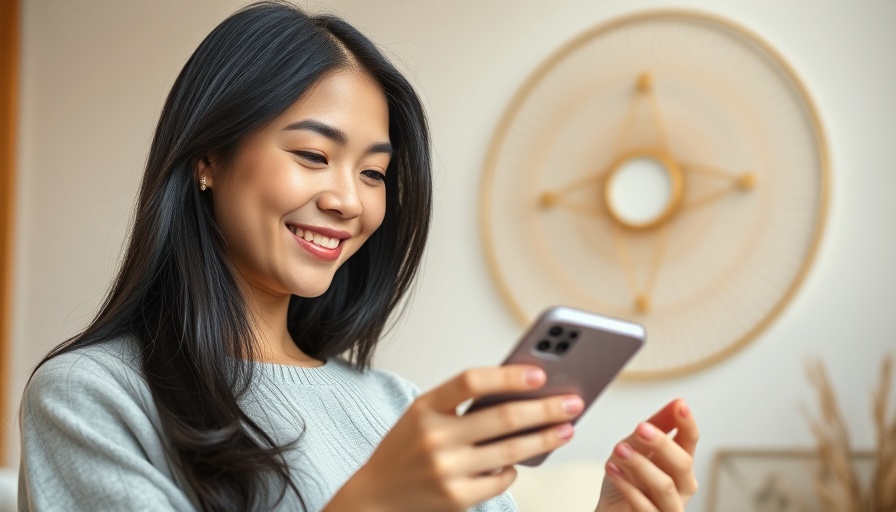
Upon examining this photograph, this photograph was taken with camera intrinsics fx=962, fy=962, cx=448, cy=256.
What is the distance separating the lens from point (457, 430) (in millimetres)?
830

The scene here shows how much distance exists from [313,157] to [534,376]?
0.56 m

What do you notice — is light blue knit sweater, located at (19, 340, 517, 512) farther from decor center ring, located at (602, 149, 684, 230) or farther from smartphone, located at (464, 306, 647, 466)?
decor center ring, located at (602, 149, 684, 230)

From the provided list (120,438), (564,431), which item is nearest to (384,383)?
(120,438)

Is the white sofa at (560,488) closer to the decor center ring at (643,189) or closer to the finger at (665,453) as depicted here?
the decor center ring at (643,189)

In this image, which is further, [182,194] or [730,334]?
[730,334]

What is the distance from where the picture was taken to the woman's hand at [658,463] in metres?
1.03

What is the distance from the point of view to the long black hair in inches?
42.6

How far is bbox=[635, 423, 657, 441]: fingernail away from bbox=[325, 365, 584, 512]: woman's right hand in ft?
0.60

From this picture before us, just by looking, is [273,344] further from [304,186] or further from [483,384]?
[483,384]

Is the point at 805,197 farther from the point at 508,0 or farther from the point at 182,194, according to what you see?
the point at 182,194

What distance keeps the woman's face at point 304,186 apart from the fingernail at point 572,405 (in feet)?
1.71

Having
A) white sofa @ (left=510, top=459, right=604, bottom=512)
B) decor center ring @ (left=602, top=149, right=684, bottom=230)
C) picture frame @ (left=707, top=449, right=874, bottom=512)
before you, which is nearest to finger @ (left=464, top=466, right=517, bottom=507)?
white sofa @ (left=510, top=459, right=604, bottom=512)

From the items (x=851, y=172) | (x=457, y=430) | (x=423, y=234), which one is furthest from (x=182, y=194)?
(x=851, y=172)

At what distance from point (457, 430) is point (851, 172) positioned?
6.35ft
